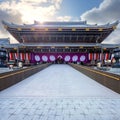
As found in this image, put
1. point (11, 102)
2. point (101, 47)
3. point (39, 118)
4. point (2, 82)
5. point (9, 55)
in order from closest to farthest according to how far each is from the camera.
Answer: point (39, 118)
point (11, 102)
point (2, 82)
point (101, 47)
point (9, 55)

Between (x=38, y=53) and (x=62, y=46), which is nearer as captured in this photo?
(x=62, y=46)

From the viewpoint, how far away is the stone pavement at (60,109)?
4.42 m

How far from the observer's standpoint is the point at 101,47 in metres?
35.6

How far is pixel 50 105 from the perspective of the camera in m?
5.51

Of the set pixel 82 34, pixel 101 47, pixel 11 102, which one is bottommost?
pixel 11 102

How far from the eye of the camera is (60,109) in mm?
5066

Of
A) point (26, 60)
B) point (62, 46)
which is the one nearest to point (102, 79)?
point (62, 46)

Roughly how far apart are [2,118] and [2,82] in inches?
152

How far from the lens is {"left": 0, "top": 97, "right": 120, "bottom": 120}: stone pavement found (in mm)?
4424

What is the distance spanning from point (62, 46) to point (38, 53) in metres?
9.31

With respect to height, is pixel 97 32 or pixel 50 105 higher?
pixel 97 32

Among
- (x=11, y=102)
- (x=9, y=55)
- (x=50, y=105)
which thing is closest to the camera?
(x=50, y=105)

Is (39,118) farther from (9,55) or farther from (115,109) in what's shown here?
(9,55)

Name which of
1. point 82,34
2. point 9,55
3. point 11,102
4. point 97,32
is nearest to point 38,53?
point 9,55
